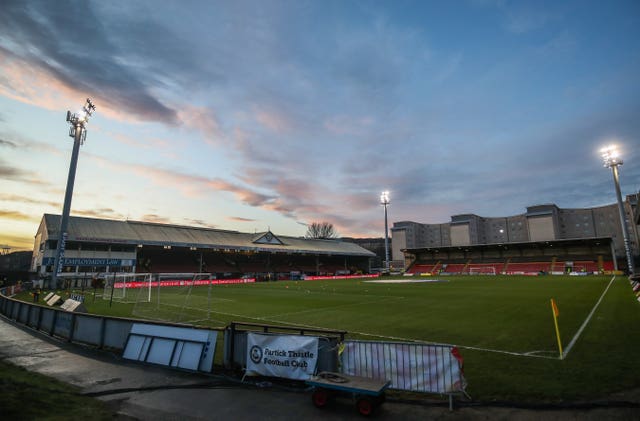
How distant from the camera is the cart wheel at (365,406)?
254 inches

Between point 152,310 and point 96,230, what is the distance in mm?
46494

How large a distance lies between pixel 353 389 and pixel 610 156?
61.3m

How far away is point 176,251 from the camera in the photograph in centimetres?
7481

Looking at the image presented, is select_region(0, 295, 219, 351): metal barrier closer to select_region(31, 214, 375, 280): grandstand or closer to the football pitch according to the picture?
the football pitch

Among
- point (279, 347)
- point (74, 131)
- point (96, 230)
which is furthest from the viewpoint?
point (96, 230)

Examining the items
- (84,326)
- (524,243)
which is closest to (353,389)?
(84,326)

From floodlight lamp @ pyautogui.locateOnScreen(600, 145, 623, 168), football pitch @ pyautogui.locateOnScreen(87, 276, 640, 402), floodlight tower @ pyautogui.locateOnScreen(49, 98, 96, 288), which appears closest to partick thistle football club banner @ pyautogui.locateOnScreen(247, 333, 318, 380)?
football pitch @ pyautogui.locateOnScreen(87, 276, 640, 402)

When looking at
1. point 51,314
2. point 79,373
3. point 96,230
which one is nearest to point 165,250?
point 96,230

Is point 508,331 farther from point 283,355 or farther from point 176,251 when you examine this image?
point 176,251

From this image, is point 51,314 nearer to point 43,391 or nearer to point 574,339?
point 43,391

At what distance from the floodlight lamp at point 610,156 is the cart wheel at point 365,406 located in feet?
199

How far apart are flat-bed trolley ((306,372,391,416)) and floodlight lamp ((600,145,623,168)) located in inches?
2368

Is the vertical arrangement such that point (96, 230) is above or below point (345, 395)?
above

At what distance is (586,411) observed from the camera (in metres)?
6.41
